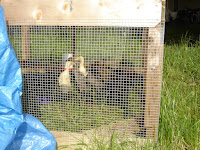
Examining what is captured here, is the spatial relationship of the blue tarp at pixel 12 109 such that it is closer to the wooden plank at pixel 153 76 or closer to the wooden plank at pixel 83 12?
the wooden plank at pixel 83 12

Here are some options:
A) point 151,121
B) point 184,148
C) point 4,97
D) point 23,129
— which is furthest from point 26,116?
point 184,148

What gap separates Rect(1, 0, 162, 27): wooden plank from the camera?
1.71 m

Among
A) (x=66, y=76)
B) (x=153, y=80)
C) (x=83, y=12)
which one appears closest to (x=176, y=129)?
(x=153, y=80)

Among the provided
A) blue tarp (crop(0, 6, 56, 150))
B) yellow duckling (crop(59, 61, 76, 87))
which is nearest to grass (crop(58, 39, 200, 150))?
blue tarp (crop(0, 6, 56, 150))

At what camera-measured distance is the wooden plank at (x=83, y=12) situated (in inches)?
67.5

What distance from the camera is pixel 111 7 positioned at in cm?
174

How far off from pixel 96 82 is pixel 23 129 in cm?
112

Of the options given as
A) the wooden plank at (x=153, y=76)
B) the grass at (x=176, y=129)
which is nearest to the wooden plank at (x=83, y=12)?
the wooden plank at (x=153, y=76)

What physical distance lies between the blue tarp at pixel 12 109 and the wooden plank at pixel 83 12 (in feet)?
0.85

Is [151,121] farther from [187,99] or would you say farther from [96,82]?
[96,82]

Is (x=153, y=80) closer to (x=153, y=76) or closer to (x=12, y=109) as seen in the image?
(x=153, y=76)

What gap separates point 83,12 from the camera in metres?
1.77

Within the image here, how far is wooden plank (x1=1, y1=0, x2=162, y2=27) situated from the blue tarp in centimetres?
26

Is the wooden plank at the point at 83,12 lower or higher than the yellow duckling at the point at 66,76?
higher
